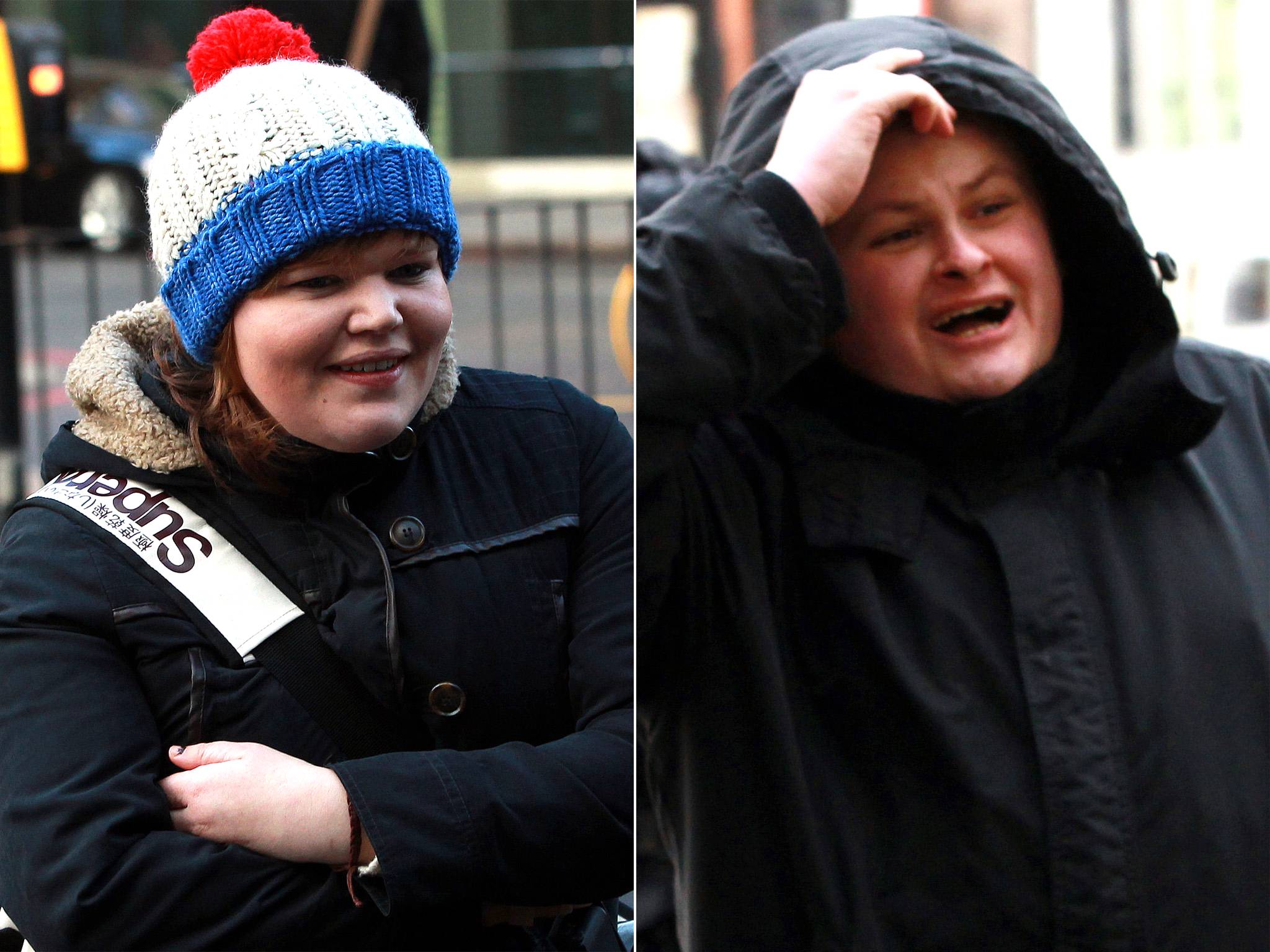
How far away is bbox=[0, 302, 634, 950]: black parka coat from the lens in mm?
1022

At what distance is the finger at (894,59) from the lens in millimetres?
932

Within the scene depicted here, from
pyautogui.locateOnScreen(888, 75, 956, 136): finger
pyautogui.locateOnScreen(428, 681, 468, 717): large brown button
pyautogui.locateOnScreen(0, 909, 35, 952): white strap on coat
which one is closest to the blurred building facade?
pyautogui.locateOnScreen(888, 75, 956, 136): finger

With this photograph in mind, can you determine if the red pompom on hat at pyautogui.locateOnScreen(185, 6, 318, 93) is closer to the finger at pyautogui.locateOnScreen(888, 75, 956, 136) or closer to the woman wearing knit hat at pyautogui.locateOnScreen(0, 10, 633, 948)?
the woman wearing knit hat at pyautogui.locateOnScreen(0, 10, 633, 948)

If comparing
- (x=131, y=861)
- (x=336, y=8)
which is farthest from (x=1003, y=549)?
(x=336, y=8)

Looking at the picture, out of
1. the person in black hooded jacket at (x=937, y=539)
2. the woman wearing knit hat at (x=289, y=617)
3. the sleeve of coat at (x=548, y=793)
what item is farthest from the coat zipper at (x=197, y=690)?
the person in black hooded jacket at (x=937, y=539)

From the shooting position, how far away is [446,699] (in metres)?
1.08

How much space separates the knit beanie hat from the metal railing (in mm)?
128

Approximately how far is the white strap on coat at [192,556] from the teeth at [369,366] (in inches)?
6.3

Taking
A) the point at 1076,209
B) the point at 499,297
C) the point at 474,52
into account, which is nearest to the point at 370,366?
the point at 1076,209

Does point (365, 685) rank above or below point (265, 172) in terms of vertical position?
below

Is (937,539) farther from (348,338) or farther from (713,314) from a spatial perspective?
(348,338)

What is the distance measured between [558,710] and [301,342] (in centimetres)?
35

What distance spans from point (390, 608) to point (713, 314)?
33 cm

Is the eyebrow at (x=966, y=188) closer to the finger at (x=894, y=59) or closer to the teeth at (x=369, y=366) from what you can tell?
the finger at (x=894, y=59)
